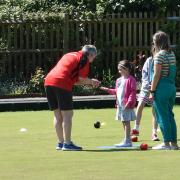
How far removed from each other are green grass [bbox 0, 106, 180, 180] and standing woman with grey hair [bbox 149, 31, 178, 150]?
0.35m

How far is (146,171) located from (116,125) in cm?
584

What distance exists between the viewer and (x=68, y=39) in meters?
22.2

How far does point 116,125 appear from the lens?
14.8 metres

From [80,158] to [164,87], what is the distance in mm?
1491

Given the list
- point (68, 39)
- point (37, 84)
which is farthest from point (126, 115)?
point (68, 39)

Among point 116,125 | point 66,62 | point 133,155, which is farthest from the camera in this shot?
point 116,125

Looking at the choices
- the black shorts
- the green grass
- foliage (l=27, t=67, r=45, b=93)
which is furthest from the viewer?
foliage (l=27, t=67, r=45, b=93)

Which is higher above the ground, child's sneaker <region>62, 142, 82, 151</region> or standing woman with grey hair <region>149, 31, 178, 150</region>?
standing woman with grey hair <region>149, 31, 178, 150</region>

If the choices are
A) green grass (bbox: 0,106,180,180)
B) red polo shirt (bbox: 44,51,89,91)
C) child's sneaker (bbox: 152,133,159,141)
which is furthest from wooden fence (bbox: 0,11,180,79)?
red polo shirt (bbox: 44,51,89,91)

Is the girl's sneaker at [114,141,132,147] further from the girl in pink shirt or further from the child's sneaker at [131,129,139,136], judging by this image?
the child's sneaker at [131,129,139,136]

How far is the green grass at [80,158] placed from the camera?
877 centimetres

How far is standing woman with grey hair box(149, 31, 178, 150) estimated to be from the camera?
1077cm

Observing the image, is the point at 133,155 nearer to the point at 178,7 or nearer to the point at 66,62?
A: the point at 66,62

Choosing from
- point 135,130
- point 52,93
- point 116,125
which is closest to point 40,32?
point 116,125
